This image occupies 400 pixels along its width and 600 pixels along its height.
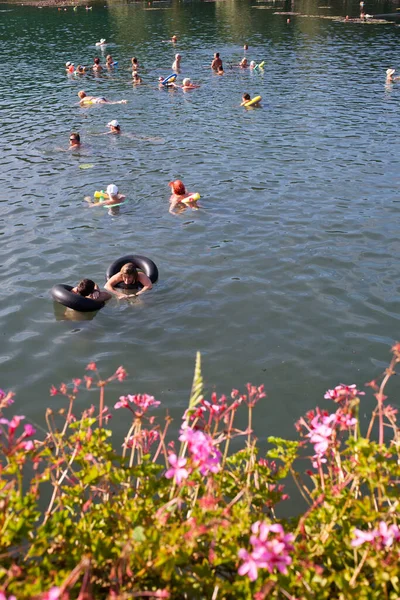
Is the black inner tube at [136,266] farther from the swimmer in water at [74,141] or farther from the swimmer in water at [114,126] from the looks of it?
the swimmer in water at [114,126]

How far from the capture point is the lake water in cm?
813

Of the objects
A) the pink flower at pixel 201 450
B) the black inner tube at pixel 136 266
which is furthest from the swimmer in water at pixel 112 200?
the pink flower at pixel 201 450

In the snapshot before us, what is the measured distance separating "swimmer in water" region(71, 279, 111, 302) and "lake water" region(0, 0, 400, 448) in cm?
26

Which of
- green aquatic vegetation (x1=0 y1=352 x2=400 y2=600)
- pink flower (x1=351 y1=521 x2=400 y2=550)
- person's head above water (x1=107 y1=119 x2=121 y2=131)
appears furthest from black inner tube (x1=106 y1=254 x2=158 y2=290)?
person's head above water (x1=107 y1=119 x2=121 y2=131)

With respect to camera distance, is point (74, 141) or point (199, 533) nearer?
point (199, 533)

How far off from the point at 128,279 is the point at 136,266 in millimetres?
723

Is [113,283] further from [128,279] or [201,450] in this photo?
[201,450]

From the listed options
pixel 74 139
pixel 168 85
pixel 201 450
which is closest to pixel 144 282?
pixel 201 450

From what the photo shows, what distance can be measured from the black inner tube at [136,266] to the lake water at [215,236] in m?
0.24

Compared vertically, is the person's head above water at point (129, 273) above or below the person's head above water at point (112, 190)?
below

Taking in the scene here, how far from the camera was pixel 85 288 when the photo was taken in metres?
9.23

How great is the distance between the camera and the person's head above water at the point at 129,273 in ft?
31.5

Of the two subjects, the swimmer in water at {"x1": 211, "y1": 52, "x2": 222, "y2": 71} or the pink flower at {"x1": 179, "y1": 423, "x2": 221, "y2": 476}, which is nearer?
the pink flower at {"x1": 179, "y1": 423, "x2": 221, "y2": 476}

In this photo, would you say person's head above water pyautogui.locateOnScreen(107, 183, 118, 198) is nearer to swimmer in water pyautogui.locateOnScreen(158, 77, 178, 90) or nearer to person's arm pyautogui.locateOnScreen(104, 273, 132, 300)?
person's arm pyautogui.locateOnScreen(104, 273, 132, 300)
